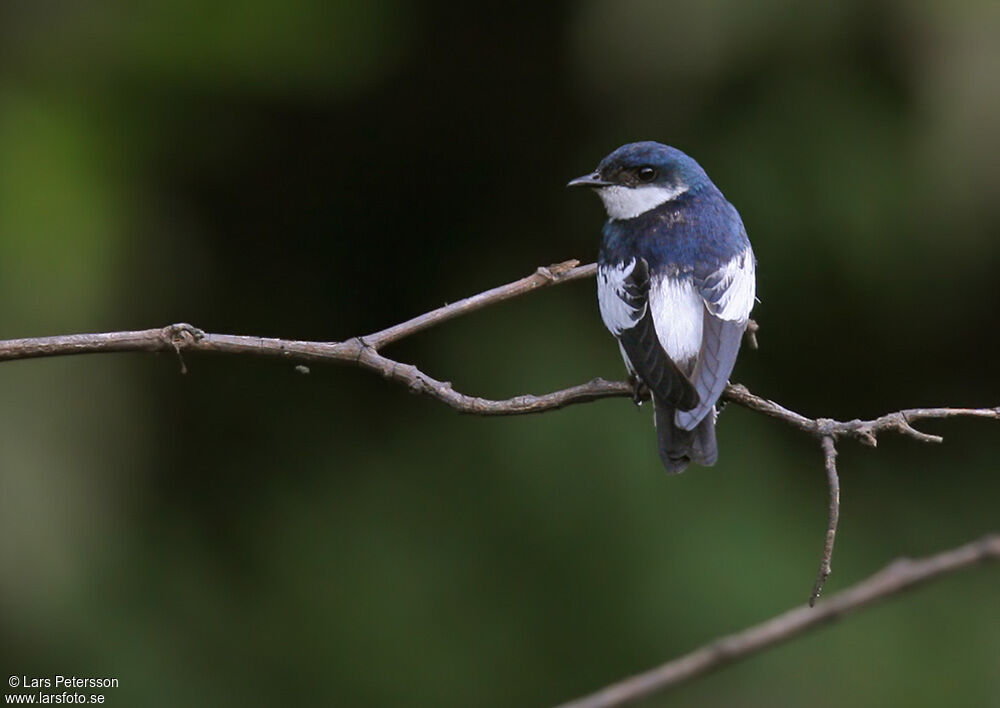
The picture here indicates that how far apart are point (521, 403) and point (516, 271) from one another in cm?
137

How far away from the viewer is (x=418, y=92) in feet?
9.61

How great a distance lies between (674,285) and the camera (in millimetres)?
2160

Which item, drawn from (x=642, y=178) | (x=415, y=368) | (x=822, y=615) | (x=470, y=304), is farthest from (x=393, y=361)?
(x=642, y=178)

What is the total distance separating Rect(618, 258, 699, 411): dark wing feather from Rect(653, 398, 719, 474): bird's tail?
35mm

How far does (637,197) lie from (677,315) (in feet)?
1.28

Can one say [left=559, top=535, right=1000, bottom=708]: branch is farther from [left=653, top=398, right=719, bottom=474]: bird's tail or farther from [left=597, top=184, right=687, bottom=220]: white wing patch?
[left=597, top=184, right=687, bottom=220]: white wing patch

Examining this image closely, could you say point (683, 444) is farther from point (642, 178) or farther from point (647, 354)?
point (642, 178)

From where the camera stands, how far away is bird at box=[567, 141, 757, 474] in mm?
1920

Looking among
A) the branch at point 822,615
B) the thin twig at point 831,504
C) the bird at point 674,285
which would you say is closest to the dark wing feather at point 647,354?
Answer: the bird at point 674,285

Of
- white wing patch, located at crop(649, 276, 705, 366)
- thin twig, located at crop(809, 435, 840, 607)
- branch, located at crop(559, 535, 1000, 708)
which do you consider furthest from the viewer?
white wing patch, located at crop(649, 276, 705, 366)

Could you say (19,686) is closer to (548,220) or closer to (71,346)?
(71,346)

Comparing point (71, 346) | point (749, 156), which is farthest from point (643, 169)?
point (71, 346)

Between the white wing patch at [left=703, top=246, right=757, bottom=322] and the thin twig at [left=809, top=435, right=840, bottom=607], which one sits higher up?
the white wing patch at [left=703, top=246, right=757, bottom=322]

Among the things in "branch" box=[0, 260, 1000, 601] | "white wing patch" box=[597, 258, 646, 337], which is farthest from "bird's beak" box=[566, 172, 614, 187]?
"branch" box=[0, 260, 1000, 601]
